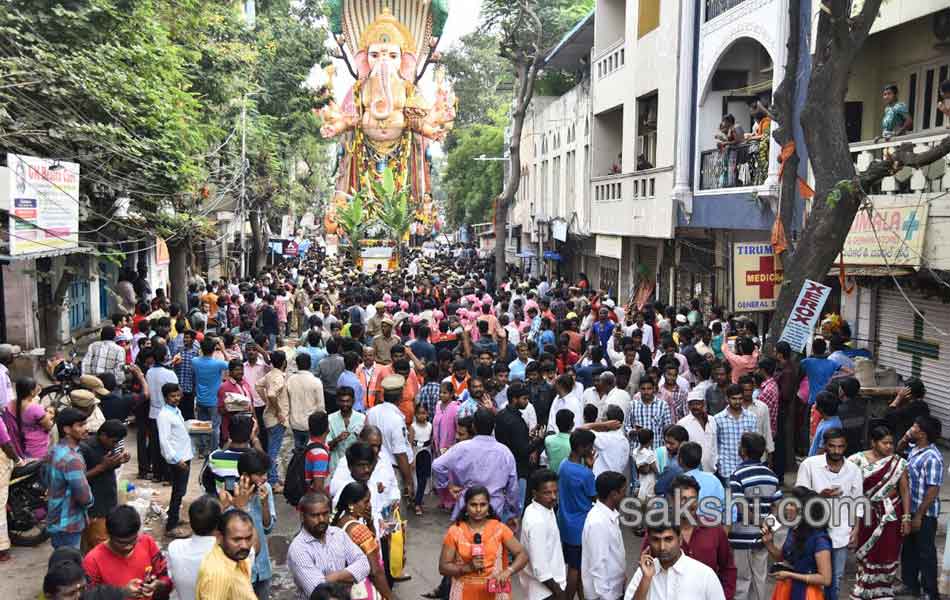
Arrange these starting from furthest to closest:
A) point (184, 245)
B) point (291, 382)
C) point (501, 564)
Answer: point (184, 245) < point (291, 382) < point (501, 564)

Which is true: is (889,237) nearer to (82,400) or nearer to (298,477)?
(298,477)

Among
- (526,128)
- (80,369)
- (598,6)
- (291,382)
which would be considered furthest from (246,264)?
(291,382)

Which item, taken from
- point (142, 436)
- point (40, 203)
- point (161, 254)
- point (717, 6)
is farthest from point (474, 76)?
point (142, 436)

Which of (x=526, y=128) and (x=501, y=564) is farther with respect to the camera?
(x=526, y=128)

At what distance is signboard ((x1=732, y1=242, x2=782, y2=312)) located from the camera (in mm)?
10211

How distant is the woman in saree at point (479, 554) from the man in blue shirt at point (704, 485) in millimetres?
1050

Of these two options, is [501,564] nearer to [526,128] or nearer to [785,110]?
[785,110]

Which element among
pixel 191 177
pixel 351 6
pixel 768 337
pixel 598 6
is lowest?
pixel 768 337

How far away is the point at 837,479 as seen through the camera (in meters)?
5.52

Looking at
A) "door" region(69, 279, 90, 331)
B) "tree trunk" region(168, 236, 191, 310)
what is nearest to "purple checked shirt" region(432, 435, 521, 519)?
"door" region(69, 279, 90, 331)

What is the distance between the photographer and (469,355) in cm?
1131

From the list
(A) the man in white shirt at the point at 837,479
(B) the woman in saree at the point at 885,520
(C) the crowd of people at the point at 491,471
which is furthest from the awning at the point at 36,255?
(B) the woman in saree at the point at 885,520

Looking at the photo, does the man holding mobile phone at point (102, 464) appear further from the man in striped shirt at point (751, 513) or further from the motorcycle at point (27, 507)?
the man in striped shirt at point (751, 513)

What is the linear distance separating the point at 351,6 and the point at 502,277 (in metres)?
30.4
